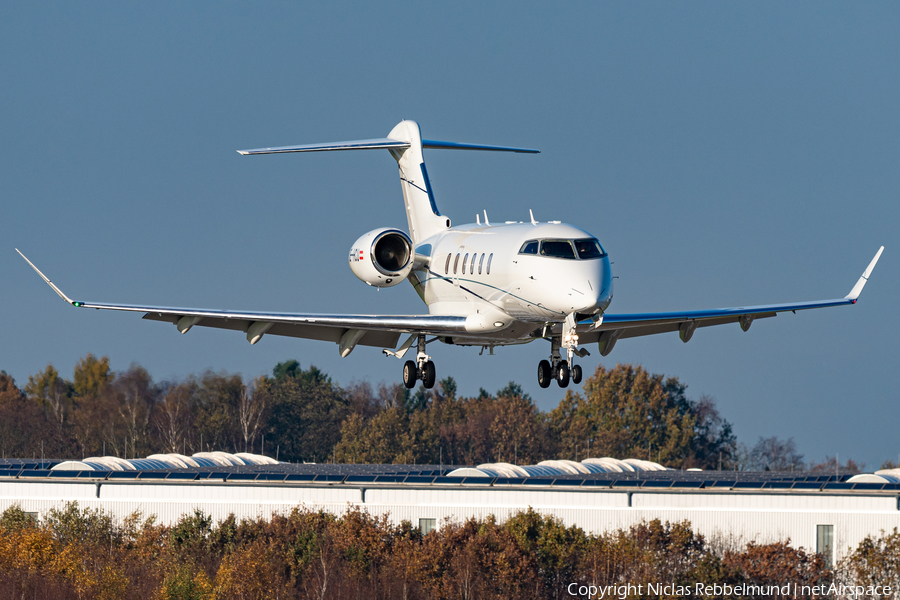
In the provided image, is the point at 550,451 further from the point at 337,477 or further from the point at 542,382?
the point at 542,382

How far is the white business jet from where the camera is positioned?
32.1 m

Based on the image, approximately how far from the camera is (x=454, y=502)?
207 feet

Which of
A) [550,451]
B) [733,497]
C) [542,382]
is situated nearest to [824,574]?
[733,497]

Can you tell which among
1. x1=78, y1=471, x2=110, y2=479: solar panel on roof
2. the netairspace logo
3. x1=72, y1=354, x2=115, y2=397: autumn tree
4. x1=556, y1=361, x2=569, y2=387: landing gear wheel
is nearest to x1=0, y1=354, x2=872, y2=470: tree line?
x1=72, y1=354, x2=115, y2=397: autumn tree

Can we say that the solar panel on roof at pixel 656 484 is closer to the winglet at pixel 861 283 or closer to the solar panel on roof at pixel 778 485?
the solar panel on roof at pixel 778 485

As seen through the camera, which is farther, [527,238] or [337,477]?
[337,477]

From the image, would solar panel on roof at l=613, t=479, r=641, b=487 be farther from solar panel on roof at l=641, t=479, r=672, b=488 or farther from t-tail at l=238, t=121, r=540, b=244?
t-tail at l=238, t=121, r=540, b=244

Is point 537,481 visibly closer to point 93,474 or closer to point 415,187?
point 93,474

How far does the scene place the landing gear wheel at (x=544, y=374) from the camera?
116 feet

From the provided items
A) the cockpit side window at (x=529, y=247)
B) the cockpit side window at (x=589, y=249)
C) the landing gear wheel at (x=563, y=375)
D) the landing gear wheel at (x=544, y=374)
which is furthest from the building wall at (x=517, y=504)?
the cockpit side window at (x=529, y=247)

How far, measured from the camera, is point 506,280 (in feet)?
110

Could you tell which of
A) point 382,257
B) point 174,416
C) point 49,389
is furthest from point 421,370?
point 49,389

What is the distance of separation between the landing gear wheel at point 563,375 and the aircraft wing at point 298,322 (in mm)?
2632

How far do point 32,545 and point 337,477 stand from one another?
47.5 feet
